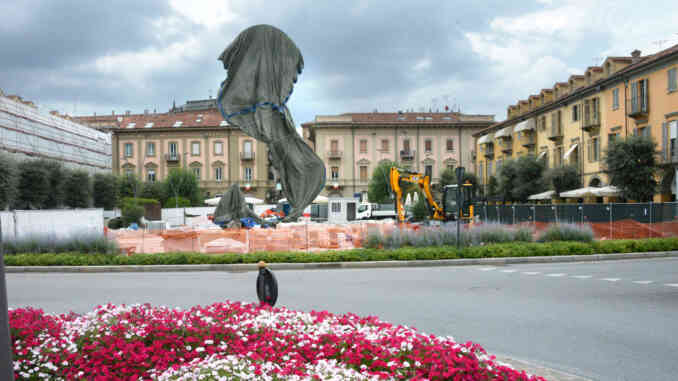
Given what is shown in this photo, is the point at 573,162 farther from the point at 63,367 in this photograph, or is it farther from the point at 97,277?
the point at 63,367

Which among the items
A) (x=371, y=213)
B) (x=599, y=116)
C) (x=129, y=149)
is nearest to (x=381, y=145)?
(x=371, y=213)

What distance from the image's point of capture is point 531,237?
1970cm

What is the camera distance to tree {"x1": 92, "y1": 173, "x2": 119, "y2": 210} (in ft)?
167

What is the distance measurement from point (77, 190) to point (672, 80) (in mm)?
45164

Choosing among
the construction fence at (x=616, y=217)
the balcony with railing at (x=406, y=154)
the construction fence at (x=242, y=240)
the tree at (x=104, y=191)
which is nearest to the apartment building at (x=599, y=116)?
the construction fence at (x=616, y=217)

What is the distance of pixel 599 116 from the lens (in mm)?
39625

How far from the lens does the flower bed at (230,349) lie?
4.14 metres

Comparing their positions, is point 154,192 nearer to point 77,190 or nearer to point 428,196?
point 77,190

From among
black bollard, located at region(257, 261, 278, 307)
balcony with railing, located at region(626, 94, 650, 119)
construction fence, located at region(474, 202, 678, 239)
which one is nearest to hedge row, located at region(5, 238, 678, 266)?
construction fence, located at region(474, 202, 678, 239)

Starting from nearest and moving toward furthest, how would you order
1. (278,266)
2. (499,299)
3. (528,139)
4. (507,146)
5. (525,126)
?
(499,299) < (278,266) < (525,126) < (528,139) < (507,146)

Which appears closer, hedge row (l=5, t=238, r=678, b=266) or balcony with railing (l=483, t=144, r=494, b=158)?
hedge row (l=5, t=238, r=678, b=266)

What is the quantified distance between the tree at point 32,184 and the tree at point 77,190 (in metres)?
4.16

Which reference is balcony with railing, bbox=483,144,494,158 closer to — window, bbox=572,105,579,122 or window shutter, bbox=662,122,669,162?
window, bbox=572,105,579,122

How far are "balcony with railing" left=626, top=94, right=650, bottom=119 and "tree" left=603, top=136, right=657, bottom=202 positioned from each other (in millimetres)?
2442
